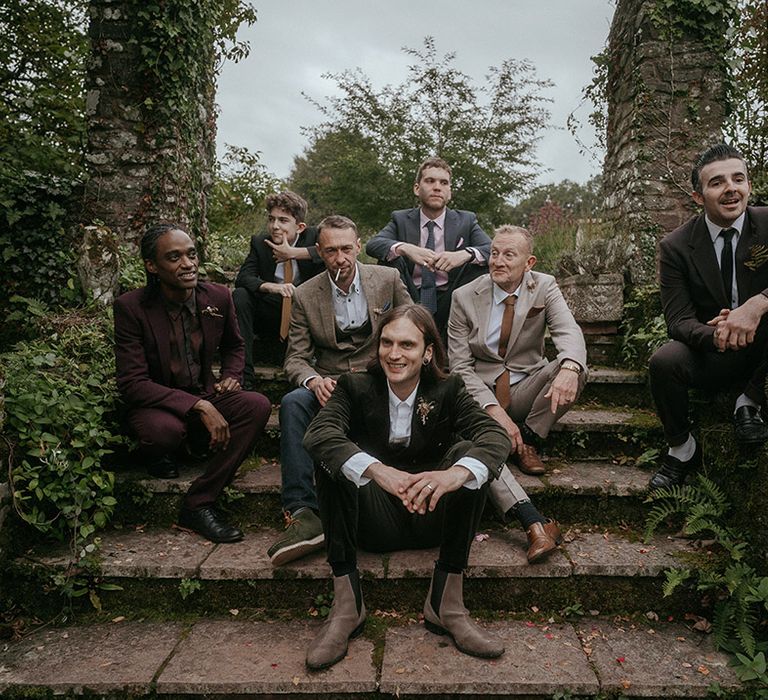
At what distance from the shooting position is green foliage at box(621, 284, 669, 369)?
12.7 ft

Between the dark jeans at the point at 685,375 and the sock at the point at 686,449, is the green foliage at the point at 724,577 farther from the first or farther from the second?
the dark jeans at the point at 685,375

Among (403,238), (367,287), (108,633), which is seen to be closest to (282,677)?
(108,633)

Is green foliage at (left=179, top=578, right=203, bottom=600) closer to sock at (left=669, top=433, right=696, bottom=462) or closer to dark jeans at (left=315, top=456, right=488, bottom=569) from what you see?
dark jeans at (left=315, top=456, right=488, bottom=569)

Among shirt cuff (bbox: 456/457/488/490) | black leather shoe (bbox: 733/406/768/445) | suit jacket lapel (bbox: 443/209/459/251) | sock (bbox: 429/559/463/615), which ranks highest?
suit jacket lapel (bbox: 443/209/459/251)

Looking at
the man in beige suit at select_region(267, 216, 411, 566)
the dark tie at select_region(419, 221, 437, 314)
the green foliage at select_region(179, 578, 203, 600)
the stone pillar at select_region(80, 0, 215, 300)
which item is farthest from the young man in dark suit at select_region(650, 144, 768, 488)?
the stone pillar at select_region(80, 0, 215, 300)

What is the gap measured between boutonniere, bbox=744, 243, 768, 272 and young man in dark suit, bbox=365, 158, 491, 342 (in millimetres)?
1726

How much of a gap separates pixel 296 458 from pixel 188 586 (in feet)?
2.29

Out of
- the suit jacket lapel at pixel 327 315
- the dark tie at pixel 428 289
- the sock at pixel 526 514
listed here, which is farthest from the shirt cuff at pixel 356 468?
the dark tie at pixel 428 289

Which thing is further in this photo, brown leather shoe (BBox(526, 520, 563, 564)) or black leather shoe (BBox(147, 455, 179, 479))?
black leather shoe (BBox(147, 455, 179, 479))

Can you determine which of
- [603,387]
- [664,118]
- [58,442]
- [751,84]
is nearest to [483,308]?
[603,387]

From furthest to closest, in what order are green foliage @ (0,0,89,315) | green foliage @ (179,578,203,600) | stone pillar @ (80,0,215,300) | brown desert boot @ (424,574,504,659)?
green foliage @ (0,0,89,315), stone pillar @ (80,0,215,300), green foliage @ (179,578,203,600), brown desert boot @ (424,574,504,659)

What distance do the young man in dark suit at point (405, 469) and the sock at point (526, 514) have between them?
393 millimetres

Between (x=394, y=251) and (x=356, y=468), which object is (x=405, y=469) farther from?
(x=394, y=251)

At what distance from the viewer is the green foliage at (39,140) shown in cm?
489
